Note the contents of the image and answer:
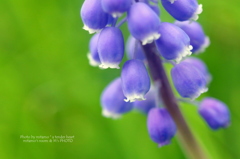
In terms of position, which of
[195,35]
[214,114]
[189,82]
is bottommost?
[214,114]

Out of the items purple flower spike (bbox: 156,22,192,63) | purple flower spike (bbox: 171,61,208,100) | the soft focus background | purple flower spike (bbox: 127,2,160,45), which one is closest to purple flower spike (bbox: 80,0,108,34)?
purple flower spike (bbox: 127,2,160,45)

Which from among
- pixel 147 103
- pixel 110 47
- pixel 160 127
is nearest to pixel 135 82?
pixel 110 47

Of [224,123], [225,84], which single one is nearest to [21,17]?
[225,84]

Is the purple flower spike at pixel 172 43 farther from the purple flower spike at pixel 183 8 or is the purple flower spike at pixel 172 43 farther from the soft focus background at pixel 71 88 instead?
the soft focus background at pixel 71 88

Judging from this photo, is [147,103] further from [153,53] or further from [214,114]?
[153,53]

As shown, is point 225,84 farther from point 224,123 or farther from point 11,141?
point 11,141

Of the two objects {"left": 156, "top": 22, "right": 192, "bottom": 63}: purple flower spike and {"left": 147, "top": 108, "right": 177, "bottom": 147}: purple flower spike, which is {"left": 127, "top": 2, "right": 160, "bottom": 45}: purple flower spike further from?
{"left": 147, "top": 108, "right": 177, "bottom": 147}: purple flower spike

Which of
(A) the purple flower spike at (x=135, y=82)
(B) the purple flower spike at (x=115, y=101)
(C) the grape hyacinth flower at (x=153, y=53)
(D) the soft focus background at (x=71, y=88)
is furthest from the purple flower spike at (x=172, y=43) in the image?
(D) the soft focus background at (x=71, y=88)
